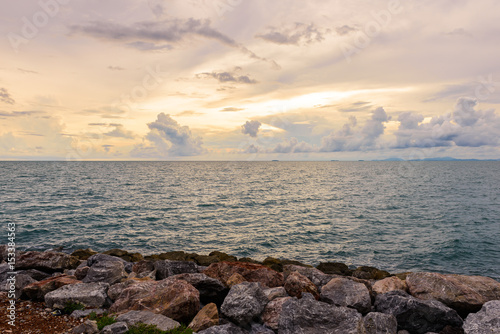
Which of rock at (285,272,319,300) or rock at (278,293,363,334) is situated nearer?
rock at (278,293,363,334)

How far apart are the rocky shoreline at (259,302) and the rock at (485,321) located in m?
0.03

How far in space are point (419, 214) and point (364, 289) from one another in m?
38.9

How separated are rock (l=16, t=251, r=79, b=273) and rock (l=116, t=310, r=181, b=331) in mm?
9689

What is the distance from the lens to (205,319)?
9586 mm

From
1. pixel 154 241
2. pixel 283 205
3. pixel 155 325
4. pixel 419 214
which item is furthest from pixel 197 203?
pixel 155 325

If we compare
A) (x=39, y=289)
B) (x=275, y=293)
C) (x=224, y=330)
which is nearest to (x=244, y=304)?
(x=224, y=330)

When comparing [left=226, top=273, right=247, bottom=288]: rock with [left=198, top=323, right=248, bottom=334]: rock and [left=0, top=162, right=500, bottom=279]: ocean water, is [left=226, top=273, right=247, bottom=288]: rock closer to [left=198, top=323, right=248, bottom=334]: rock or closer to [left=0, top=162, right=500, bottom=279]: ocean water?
[left=198, top=323, right=248, bottom=334]: rock

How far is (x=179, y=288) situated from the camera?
35.8ft

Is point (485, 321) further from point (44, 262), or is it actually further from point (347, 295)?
point (44, 262)

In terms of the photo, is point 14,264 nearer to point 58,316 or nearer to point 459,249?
point 58,316

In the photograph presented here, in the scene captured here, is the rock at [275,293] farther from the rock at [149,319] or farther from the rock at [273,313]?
the rock at [149,319]

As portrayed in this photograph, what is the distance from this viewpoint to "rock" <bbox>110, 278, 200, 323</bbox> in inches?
401

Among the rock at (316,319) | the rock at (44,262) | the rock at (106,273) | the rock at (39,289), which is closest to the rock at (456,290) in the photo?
the rock at (316,319)

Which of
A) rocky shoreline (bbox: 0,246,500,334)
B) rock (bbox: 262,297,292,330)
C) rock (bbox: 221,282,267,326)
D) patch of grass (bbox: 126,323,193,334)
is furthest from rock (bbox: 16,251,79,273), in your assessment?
rock (bbox: 262,297,292,330)
